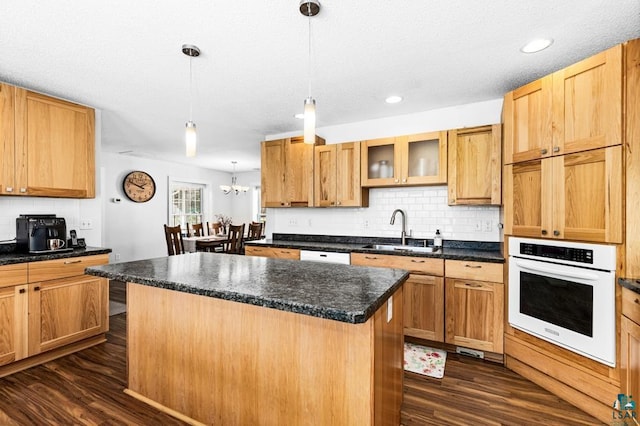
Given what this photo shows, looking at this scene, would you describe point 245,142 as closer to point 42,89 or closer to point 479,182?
point 42,89

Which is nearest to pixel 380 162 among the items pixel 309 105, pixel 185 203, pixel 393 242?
pixel 393 242

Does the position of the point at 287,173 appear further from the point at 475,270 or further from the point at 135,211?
the point at 135,211

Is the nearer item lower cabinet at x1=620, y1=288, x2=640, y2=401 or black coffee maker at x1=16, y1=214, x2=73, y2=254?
lower cabinet at x1=620, y1=288, x2=640, y2=401

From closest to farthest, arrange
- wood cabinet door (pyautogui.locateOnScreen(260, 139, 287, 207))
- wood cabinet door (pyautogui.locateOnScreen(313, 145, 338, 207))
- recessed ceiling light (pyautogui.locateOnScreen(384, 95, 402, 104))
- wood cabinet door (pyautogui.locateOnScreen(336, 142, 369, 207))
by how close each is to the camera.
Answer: recessed ceiling light (pyautogui.locateOnScreen(384, 95, 402, 104)) → wood cabinet door (pyautogui.locateOnScreen(336, 142, 369, 207)) → wood cabinet door (pyautogui.locateOnScreen(313, 145, 338, 207)) → wood cabinet door (pyautogui.locateOnScreen(260, 139, 287, 207))

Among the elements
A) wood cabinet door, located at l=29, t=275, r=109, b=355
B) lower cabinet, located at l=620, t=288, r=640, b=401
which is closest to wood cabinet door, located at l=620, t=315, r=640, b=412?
lower cabinet, located at l=620, t=288, r=640, b=401

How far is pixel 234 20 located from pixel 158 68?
987mm

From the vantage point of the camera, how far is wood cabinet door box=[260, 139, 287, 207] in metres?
4.01

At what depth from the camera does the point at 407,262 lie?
9.73ft

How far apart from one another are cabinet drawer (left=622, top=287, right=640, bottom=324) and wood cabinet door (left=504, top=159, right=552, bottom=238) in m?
0.56

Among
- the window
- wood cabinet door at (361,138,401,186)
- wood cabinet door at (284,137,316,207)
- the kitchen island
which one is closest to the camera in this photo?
the kitchen island

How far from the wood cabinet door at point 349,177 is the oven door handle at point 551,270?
169 centimetres

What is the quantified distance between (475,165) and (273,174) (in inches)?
93.0

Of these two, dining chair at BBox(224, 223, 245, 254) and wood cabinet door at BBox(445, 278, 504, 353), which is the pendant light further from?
dining chair at BBox(224, 223, 245, 254)

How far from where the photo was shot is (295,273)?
1.80 meters
